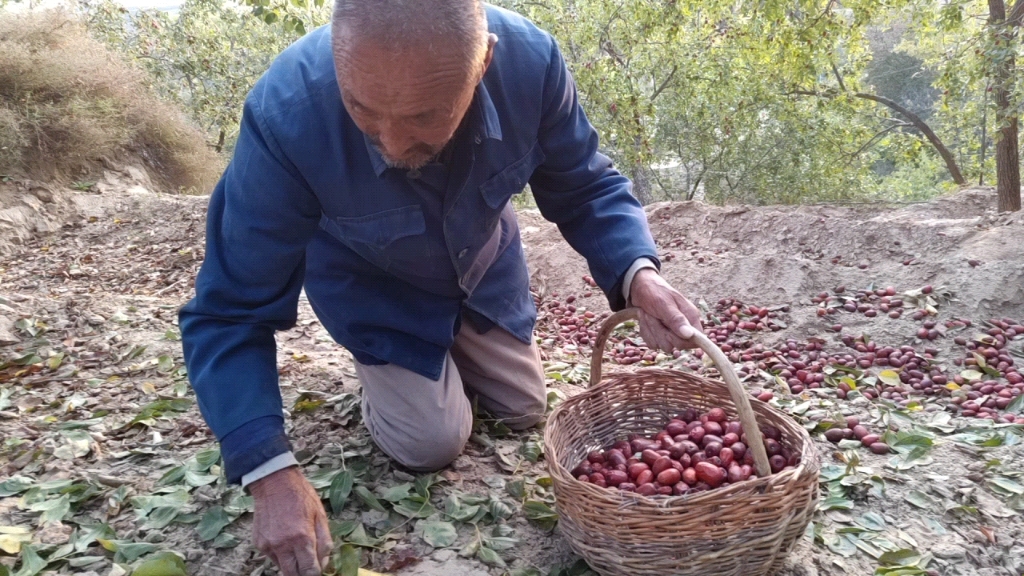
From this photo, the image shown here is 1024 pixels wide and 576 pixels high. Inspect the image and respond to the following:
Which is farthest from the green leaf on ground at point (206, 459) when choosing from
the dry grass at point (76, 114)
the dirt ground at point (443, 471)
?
the dry grass at point (76, 114)

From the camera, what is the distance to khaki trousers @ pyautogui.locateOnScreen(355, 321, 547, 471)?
7.52ft

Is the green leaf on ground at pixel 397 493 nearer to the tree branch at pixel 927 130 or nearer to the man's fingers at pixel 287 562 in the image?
the man's fingers at pixel 287 562

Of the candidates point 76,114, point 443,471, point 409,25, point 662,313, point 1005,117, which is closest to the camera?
point 409,25

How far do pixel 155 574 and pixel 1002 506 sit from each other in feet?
7.53

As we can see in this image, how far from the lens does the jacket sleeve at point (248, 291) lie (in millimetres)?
1703

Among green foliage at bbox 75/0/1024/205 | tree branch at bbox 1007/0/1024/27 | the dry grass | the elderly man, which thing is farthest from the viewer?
green foliage at bbox 75/0/1024/205

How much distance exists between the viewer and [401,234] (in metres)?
1.97

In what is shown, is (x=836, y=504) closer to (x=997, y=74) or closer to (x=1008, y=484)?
(x=1008, y=484)

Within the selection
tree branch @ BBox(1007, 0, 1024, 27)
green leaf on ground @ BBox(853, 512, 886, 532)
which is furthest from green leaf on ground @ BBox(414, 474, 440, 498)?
tree branch @ BBox(1007, 0, 1024, 27)

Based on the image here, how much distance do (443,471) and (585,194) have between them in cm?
99

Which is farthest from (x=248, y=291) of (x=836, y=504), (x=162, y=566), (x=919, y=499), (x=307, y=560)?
(x=919, y=499)

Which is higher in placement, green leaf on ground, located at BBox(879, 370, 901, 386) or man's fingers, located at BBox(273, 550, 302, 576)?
man's fingers, located at BBox(273, 550, 302, 576)

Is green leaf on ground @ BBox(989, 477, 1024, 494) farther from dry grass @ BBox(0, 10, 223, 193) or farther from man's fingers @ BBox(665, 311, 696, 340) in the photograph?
dry grass @ BBox(0, 10, 223, 193)

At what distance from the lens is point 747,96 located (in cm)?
916
